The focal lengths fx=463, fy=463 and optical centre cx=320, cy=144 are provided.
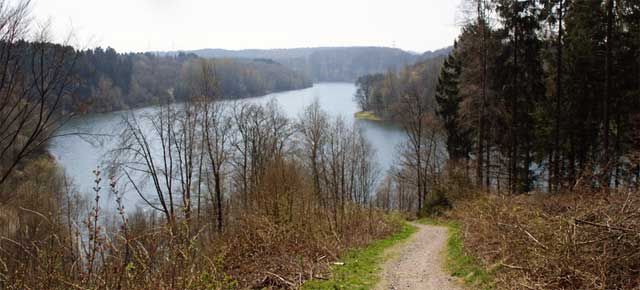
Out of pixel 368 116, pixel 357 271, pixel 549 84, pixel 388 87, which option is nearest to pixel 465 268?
pixel 357 271

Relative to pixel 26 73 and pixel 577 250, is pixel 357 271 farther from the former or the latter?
pixel 26 73

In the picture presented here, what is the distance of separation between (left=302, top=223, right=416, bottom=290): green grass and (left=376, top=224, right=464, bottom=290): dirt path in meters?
0.21

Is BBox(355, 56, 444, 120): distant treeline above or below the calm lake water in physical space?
above

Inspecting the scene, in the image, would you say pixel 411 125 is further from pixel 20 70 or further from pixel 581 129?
pixel 20 70

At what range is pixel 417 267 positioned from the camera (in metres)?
10.2

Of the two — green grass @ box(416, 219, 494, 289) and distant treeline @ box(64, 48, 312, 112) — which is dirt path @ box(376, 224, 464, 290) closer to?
green grass @ box(416, 219, 494, 289)

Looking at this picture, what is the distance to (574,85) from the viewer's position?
18.1 metres

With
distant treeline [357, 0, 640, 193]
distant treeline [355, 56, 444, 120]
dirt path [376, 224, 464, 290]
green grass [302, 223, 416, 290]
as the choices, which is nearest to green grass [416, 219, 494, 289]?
dirt path [376, 224, 464, 290]

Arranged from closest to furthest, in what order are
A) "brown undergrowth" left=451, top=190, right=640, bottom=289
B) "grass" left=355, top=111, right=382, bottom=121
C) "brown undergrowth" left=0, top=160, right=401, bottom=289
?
1. "brown undergrowth" left=0, top=160, right=401, bottom=289
2. "brown undergrowth" left=451, top=190, right=640, bottom=289
3. "grass" left=355, top=111, right=382, bottom=121

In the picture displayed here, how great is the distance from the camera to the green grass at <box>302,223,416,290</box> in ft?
25.6

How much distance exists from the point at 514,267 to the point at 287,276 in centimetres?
361

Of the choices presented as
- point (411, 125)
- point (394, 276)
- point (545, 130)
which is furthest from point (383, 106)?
point (394, 276)

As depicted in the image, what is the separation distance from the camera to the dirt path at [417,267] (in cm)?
830

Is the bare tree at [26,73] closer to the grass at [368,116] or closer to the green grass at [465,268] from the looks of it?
the green grass at [465,268]
